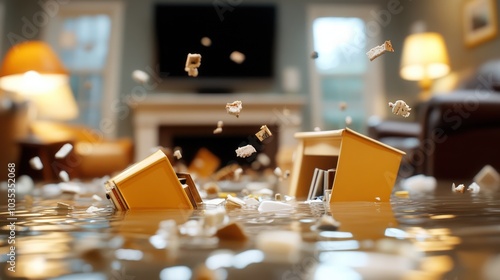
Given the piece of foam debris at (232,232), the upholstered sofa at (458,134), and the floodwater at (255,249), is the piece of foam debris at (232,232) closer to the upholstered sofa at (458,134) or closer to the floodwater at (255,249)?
the floodwater at (255,249)

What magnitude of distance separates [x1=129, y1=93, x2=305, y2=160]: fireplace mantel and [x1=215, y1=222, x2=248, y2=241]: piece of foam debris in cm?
366

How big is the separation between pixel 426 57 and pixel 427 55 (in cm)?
2

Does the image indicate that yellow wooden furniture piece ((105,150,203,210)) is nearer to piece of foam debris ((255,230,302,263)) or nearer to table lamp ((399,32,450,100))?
piece of foam debris ((255,230,302,263))

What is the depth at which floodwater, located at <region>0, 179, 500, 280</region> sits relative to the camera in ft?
1.32

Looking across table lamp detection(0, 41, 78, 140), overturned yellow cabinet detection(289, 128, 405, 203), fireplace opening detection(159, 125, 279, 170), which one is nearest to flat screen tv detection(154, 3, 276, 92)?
fireplace opening detection(159, 125, 279, 170)

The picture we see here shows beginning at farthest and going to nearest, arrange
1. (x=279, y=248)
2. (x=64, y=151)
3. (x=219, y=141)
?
(x=219, y=141)
(x=64, y=151)
(x=279, y=248)

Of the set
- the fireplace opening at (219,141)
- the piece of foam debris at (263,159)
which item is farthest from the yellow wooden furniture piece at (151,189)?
the fireplace opening at (219,141)

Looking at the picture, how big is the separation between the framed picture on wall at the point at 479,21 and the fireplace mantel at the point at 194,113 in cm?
161

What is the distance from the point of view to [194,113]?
168 inches

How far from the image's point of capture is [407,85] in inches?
184

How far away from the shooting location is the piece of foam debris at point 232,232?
538 millimetres

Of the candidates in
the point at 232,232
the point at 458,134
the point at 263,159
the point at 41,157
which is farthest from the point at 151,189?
the point at 263,159

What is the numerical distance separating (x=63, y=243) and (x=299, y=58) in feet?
14.4

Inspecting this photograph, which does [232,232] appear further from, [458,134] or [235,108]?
[458,134]
